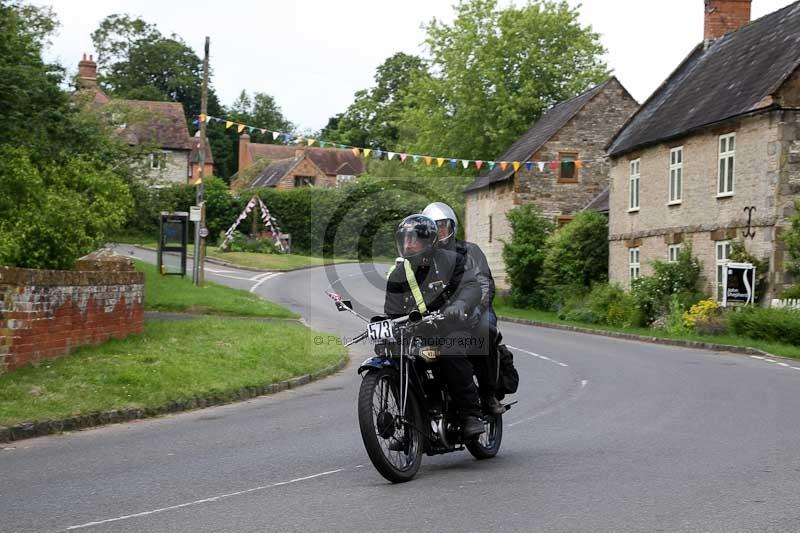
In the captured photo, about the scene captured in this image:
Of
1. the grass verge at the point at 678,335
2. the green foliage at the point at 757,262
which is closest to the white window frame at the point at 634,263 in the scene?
the grass verge at the point at 678,335

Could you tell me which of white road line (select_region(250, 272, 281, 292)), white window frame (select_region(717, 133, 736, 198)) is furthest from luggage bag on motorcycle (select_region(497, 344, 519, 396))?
white road line (select_region(250, 272, 281, 292))

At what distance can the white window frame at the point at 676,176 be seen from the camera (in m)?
32.1

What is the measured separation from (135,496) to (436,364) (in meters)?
2.56

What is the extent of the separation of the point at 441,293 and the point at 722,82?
26.1 m

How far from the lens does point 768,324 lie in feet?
77.4

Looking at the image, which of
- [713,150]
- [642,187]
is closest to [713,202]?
[713,150]

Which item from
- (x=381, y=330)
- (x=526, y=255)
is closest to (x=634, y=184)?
(x=526, y=255)

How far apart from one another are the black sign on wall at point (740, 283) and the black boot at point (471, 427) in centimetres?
2012

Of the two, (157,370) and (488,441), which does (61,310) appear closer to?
(157,370)

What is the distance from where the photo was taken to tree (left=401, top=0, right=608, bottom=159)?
5778 cm

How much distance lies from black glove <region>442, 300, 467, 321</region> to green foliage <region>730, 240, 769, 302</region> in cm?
2089

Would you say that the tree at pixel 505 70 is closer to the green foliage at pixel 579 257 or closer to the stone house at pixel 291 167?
the green foliage at pixel 579 257

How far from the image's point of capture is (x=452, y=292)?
8336 millimetres

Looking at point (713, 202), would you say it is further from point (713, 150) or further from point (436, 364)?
point (436, 364)
